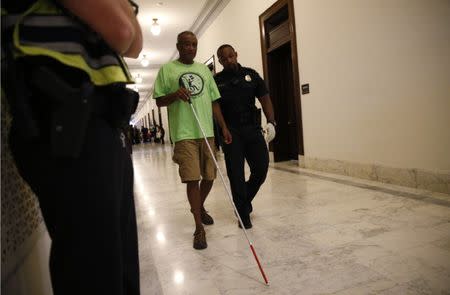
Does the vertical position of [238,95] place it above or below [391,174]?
above

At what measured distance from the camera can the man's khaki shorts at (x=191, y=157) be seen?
235cm

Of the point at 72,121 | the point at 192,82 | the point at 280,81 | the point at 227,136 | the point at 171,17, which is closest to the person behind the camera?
the point at 72,121

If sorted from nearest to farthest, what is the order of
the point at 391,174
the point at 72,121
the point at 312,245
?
the point at 72,121, the point at 312,245, the point at 391,174

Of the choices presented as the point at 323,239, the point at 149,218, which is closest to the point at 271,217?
the point at 323,239

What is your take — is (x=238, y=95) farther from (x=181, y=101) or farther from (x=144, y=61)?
(x=144, y=61)

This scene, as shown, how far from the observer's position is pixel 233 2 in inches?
296

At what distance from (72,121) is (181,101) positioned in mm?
1632

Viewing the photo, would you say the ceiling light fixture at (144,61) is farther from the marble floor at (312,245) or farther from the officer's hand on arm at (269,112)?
the officer's hand on arm at (269,112)

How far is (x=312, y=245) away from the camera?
2170mm

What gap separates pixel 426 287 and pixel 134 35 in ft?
5.32

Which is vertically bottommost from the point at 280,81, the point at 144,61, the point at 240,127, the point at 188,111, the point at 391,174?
the point at 391,174

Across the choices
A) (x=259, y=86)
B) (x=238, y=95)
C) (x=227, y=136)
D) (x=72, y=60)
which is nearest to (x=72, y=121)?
(x=72, y=60)

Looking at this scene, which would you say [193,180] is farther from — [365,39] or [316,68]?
[316,68]

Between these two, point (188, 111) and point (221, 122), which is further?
point (221, 122)
